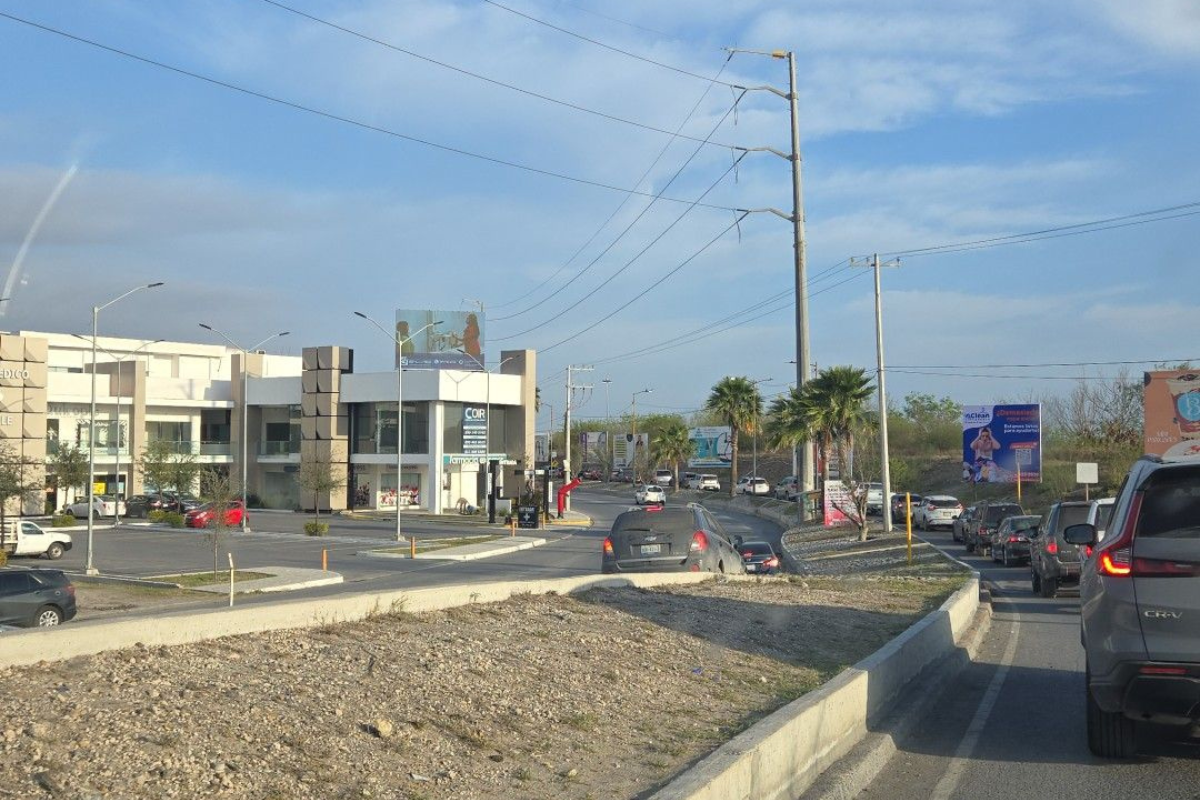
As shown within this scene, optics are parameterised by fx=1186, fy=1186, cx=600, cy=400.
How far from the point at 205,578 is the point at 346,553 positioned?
13206mm

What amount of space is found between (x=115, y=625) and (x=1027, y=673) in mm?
9595

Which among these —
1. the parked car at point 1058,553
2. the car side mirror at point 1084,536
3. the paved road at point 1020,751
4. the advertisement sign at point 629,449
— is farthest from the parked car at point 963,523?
the advertisement sign at point 629,449

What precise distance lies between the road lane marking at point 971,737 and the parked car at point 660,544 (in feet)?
20.3

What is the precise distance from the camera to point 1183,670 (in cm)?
723

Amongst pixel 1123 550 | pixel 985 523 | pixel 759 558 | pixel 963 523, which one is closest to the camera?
pixel 1123 550

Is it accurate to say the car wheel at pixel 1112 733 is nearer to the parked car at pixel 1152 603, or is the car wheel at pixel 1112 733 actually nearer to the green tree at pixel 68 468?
the parked car at pixel 1152 603

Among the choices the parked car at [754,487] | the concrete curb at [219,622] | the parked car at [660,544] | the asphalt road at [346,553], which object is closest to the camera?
the concrete curb at [219,622]

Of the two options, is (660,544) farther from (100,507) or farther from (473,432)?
(100,507)

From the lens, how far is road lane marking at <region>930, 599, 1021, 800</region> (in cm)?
786

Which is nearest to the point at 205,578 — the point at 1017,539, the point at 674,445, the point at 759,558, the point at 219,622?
the point at 759,558

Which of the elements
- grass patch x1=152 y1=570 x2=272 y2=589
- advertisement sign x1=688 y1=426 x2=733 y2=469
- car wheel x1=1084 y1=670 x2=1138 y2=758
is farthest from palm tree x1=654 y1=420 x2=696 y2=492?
car wheel x1=1084 y1=670 x2=1138 y2=758

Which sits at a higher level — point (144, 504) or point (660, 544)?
point (660, 544)

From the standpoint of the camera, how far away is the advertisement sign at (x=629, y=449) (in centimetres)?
12775

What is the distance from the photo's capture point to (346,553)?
160ft
